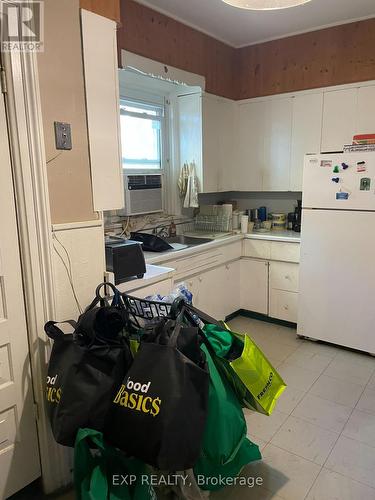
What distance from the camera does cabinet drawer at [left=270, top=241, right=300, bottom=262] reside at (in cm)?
330

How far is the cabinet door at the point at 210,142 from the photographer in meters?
3.46

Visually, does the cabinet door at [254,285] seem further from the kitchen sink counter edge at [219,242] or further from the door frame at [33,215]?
the door frame at [33,215]

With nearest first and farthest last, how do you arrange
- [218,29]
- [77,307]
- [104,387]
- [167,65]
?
[104,387] → [77,307] → [167,65] → [218,29]

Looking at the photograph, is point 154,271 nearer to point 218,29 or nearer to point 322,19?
point 218,29

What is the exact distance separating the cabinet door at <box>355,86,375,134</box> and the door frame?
107 inches

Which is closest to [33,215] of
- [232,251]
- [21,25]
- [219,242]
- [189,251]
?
[21,25]

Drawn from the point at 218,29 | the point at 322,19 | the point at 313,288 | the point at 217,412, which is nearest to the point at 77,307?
the point at 217,412

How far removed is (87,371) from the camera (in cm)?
135

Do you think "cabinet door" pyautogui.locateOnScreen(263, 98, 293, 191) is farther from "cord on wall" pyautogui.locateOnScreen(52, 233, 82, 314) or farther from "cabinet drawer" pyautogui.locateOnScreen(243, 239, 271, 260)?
"cord on wall" pyautogui.locateOnScreen(52, 233, 82, 314)

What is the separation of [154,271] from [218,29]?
2416 millimetres

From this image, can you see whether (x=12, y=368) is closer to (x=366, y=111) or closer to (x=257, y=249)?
(x=257, y=249)

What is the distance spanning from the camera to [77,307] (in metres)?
1.72

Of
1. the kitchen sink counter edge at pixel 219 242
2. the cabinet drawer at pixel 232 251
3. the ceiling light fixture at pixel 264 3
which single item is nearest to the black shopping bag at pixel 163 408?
the kitchen sink counter edge at pixel 219 242

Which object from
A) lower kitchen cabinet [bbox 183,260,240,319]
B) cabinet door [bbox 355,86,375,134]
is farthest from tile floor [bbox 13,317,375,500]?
cabinet door [bbox 355,86,375,134]
